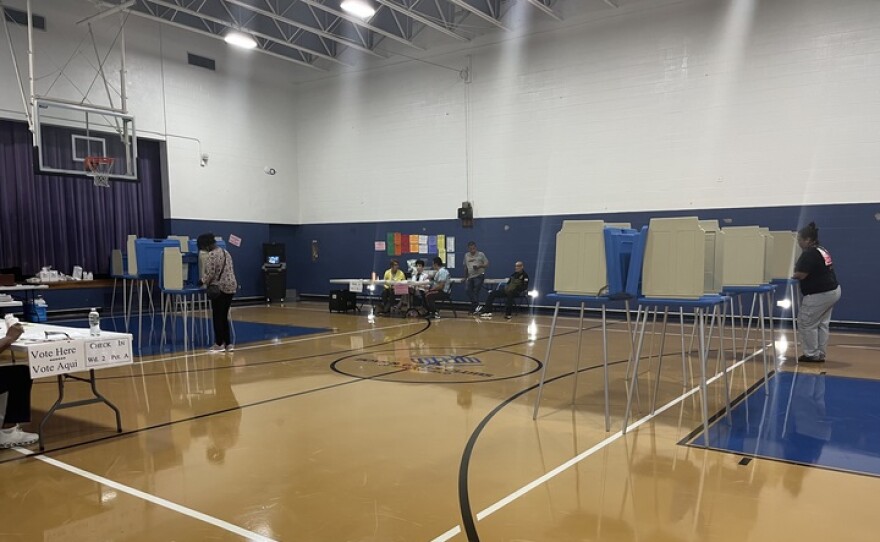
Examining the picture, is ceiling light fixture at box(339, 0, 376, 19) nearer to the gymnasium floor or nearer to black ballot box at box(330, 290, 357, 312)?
black ballot box at box(330, 290, 357, 312)

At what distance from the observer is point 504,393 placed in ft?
17.5

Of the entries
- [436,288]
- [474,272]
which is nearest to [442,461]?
[436,288]

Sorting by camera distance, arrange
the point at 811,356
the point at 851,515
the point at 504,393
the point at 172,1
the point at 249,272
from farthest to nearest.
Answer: the point at 249,272 → the point at 172,1 → the point at 811,356 → the point at 504,393 → the point at 851,515

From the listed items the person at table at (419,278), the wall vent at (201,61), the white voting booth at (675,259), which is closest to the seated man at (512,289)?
the person at table at (419,278)

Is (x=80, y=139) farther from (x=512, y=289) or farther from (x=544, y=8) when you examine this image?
(x=544, y=8)

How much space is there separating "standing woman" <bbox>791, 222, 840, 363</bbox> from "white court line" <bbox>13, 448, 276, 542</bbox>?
240 inches

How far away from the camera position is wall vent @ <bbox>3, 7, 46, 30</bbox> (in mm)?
10711

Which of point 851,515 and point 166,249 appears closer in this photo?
point 851,515

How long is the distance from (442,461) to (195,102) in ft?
41.0

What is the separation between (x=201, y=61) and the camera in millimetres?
13734

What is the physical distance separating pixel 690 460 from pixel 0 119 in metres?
12.4

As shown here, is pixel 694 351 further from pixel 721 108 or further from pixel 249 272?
pixel 249 272

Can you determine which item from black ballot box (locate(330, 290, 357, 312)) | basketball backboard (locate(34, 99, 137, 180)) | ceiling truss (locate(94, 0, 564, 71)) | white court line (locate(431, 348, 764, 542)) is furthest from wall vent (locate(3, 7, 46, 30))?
white court line (locate(431, 348, 764, 542))

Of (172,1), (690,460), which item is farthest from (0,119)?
(690,460)
